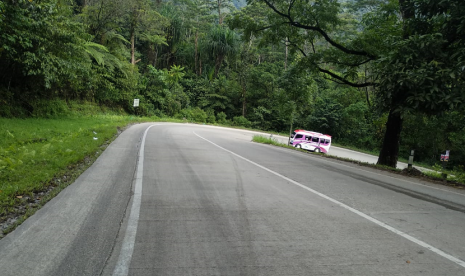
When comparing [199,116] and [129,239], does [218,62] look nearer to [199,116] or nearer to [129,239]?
[199,116]

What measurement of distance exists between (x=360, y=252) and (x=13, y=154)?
365 inches

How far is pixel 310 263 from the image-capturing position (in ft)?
11.6

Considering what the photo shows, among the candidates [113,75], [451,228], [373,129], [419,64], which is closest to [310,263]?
[451,228]

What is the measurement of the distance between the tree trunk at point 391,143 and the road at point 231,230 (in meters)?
6.23

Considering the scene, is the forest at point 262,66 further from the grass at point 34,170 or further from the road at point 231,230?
the grass at point 34,170

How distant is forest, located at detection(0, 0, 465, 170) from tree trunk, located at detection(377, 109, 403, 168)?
0.04 metres

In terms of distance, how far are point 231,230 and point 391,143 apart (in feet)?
39.2

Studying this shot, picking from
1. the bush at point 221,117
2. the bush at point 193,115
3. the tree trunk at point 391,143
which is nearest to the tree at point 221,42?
the bush at point 221,117

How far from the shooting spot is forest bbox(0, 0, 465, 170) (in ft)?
32.0

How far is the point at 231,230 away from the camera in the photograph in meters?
4.39

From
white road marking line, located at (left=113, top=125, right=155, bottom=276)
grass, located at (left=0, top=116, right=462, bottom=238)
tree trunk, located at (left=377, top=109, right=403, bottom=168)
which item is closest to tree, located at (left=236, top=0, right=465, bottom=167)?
tree trunk, located at (left=377, top=109, right=403, bottom=168)

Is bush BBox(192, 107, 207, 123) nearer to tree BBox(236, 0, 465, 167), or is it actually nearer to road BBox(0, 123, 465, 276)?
tree BBox(236, 0, 465, 167)

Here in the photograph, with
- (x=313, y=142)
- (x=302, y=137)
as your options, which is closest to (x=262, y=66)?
(x=302, y=137)

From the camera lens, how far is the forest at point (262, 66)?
975cm
